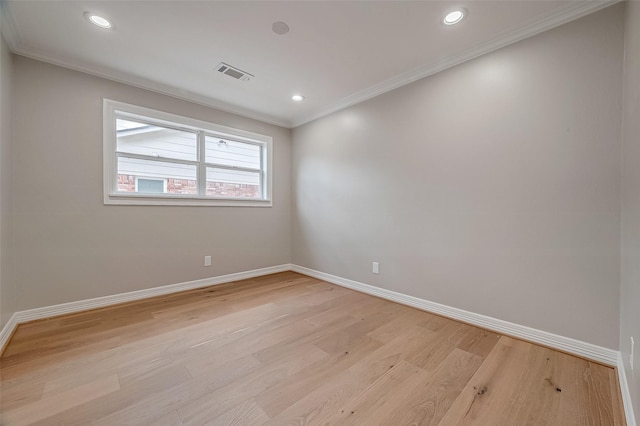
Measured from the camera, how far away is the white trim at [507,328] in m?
1.76

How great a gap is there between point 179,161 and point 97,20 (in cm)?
156

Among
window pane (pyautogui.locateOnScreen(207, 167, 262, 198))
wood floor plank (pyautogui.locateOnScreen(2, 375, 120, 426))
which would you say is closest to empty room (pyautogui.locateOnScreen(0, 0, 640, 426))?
wood floor plank (pyautogui.locateOnScreen(2, 375, 120, 426))

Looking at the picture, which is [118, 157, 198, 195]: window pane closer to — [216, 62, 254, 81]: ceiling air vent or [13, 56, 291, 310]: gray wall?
[13, 56, 291, 310]: gray wall

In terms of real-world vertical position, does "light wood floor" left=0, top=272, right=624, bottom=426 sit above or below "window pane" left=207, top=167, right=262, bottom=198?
below

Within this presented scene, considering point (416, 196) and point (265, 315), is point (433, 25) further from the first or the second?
point (265, 315)

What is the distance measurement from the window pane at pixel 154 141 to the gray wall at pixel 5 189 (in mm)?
809

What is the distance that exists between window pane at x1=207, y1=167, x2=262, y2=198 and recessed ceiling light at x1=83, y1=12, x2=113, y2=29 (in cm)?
178

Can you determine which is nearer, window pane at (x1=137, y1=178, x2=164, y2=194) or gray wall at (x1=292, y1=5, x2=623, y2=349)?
gray wall at (x1=292, y1=5, x2=623, y2=349)

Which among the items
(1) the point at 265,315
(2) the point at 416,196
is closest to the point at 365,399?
(1) the point at 265,315

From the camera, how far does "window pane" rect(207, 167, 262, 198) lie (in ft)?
11.8

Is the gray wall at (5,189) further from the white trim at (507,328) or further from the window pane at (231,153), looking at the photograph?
the white trim at (507,328)

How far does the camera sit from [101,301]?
2680 millimetres

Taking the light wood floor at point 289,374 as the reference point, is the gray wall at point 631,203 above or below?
above

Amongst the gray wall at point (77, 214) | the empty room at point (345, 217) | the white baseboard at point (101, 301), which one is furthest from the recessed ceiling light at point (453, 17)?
the white baseboard at point (101, 301)
